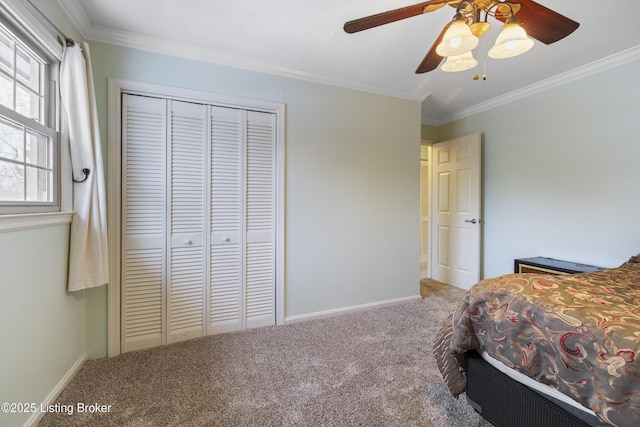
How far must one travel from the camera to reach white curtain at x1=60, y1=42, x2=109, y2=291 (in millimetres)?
1658

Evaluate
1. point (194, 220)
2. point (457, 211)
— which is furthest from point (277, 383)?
point (457, 211)

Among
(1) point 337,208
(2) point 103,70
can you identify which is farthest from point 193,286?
(2) point 103,70

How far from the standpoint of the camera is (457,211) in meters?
3.65

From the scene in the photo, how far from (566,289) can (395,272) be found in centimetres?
191

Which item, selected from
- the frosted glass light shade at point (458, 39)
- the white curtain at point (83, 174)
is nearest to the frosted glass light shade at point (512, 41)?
the frosted glass light shade at point (458, 39)

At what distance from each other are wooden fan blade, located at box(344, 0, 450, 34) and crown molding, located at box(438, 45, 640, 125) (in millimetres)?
2145

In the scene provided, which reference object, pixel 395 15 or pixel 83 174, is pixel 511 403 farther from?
pixel 83 174

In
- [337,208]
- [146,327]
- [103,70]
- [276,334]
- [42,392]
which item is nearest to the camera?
[42,392]

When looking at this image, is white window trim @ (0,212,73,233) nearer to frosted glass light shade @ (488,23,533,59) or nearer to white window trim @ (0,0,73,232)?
white window trim @ (0,0,73,232)

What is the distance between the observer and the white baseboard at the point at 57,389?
1.35 m

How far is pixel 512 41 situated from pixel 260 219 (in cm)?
203

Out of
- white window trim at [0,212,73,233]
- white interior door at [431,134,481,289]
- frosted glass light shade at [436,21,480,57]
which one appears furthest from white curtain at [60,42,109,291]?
white interior door at [431,134,481,289]

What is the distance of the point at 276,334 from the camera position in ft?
7.63

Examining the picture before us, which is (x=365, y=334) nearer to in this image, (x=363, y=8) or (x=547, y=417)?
(x=547, y=417)
